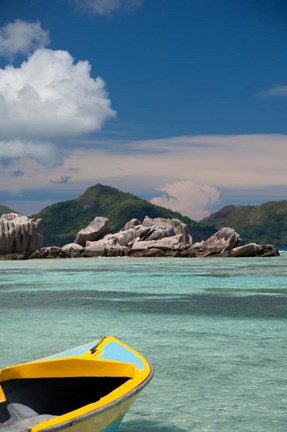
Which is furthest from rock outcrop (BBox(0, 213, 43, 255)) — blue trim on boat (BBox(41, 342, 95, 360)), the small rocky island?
blue trim on boat (BBox(41, 342, 95, 360))

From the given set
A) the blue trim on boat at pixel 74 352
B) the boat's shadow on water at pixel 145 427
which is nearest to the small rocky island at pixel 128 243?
the boat's shadow on water at pixel 145 427

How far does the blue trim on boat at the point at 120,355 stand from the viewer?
732cm

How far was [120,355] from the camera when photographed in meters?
7.55

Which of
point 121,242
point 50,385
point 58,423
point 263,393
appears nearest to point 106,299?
point 263,393

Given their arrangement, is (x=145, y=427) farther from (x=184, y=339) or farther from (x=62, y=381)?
(x=184, y=339)

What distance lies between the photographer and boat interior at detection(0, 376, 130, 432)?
729 centimetres

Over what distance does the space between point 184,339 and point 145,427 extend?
6783 mm

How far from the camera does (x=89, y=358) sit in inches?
294

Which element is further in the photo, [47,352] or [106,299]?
[106,299]

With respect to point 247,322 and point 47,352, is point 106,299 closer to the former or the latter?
point 247,322

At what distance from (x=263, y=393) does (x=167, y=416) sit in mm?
1888

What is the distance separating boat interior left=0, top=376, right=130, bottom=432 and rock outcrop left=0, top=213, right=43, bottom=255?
8600 cm

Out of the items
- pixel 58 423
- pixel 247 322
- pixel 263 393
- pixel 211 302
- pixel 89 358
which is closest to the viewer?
pixel 58 423

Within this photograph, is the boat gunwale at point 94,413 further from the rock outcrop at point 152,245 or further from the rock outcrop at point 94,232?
the rock outcrop at point 94,232
